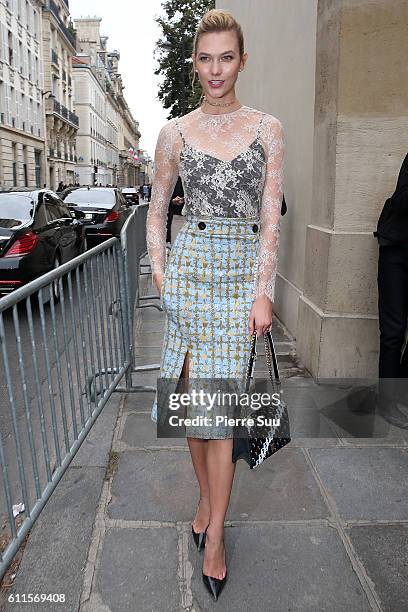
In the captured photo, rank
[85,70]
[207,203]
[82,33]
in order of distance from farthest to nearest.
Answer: [82,33] < [85,70] < [207,203]

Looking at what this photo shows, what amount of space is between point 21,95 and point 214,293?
44.8m

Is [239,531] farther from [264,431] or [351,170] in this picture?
[351,170]

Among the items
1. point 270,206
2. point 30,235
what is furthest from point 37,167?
point 270,206

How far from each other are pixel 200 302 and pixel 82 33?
104m

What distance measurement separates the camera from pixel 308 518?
8.57 ft

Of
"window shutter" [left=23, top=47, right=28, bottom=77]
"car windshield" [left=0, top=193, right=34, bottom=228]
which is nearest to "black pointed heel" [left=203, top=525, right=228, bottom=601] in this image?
"car windshield" [left=0, top=193, right=34, bottom=228]

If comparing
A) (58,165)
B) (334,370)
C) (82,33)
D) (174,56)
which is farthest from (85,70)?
(334,370)

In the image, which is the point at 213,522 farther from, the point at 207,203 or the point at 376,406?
the point at 376,406

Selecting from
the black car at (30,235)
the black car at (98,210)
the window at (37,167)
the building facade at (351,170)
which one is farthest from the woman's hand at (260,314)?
the window at (37,167)

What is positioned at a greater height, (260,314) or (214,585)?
(260,314)

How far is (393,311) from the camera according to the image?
11.8 feet

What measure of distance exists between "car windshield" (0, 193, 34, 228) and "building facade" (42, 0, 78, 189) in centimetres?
4533

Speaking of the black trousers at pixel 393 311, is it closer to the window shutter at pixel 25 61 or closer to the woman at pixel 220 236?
the woman at pixel 220 236

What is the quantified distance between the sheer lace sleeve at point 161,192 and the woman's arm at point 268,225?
14.7 inches
